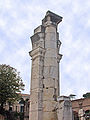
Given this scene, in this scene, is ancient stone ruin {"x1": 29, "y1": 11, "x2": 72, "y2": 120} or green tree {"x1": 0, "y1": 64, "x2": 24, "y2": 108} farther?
green tree {"x1": 0, "y1": 64, "x2": 24, "y2": 108}

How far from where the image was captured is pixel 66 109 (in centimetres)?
1085

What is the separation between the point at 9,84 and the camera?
30234 mm

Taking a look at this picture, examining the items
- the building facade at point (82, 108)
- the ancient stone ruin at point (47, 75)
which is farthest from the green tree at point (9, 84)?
the ancient stone ruin at point (47, 75)

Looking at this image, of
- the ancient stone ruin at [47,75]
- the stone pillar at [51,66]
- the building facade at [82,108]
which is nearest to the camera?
the ancient stone ruin at [47,75]

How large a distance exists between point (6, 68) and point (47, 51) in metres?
19.9

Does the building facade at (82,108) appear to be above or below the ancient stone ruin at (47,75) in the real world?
below

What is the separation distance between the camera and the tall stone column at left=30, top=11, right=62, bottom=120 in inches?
454

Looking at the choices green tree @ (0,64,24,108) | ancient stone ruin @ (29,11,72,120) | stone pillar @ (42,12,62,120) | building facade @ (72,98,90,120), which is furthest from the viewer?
building facade @ (72,98,90,120)

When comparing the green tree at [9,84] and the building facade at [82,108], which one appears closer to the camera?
the green tree at [9,84]

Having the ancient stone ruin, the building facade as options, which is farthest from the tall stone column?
the building facade

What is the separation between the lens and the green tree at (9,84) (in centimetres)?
2970

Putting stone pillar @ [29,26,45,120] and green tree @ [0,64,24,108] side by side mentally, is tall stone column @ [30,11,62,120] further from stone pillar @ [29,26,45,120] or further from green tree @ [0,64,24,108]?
green tree @ [0,64,24,108]

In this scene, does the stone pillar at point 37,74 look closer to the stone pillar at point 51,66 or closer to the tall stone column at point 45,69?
the tall stone column at point 45,69

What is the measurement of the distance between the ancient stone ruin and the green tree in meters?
17.8
